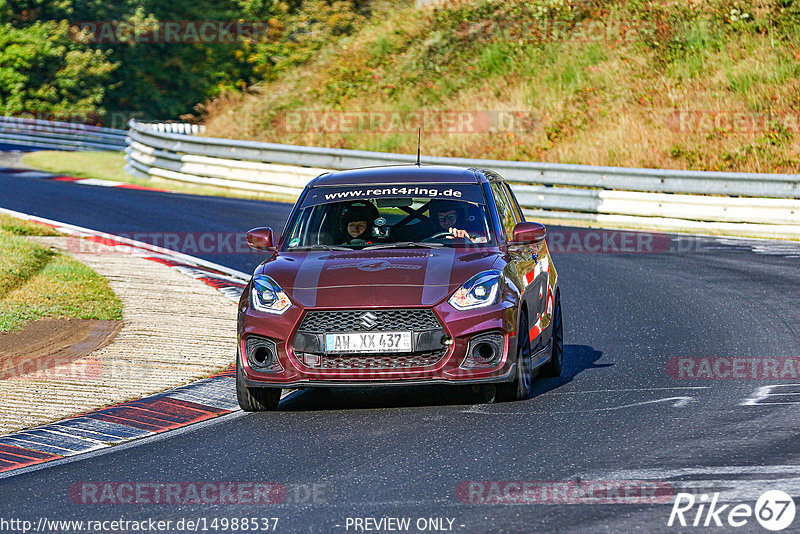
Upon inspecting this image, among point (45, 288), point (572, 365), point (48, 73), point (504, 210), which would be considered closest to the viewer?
point (504, 210)

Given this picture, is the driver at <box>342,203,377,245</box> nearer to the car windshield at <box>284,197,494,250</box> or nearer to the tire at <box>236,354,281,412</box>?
the car windshield at <box>284,197,494,250</box>

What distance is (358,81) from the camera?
3516cm

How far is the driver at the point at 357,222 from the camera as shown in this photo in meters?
9.46

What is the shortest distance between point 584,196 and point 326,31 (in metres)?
25.5

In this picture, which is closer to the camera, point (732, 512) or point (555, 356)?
point (732, 512)

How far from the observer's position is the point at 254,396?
879 cm

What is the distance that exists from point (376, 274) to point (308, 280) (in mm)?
481

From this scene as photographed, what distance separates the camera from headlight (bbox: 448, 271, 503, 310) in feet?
27.4

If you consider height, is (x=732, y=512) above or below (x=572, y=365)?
above

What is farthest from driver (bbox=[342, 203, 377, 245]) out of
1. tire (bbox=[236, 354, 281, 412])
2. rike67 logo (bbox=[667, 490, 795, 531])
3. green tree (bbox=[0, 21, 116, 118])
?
green tree (bbox=[0, 21, 116, 118])

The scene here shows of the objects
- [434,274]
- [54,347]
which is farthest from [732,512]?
[54,347]

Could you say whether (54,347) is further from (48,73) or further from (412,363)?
(48,73)

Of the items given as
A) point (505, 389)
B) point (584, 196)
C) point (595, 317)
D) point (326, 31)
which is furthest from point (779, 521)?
point (326, 31)

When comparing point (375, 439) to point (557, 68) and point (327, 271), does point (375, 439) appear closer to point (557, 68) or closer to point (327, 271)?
point (327, 271)
